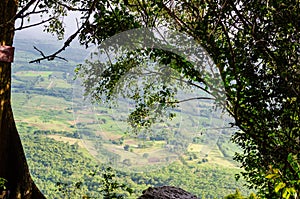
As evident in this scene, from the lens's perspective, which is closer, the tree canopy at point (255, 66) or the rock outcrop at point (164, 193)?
the tree canopy at point (255, 66)

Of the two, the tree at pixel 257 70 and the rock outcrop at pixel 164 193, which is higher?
the tree at pixel 257 70

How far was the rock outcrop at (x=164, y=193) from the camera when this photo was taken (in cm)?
240

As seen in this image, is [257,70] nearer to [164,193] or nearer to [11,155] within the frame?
[164,193]

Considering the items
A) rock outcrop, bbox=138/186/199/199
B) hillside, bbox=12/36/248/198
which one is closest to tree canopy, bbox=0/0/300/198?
hillside, bbox=12/36/248/198

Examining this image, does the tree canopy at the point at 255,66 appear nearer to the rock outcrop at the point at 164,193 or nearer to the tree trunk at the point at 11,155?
the rock outcrop at the point at 164,193

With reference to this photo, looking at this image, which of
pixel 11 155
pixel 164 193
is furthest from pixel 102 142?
pixel 11 155

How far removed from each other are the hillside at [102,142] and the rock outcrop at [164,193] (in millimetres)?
128

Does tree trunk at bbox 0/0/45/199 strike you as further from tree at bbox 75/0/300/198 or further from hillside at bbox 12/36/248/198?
tree at bbox 75/0/300/198

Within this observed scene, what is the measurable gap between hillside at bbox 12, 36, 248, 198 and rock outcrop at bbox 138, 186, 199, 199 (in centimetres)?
13

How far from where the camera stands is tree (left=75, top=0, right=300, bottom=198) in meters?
2.29

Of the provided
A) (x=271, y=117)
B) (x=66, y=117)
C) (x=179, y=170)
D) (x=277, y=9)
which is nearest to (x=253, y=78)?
(x=271, y=117)

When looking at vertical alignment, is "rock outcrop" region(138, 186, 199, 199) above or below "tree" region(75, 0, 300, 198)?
below

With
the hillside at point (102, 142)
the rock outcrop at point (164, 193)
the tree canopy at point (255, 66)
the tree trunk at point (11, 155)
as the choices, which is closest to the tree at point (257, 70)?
the tree canopy at point (255, 66)

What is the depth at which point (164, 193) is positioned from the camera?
97.2 inches
